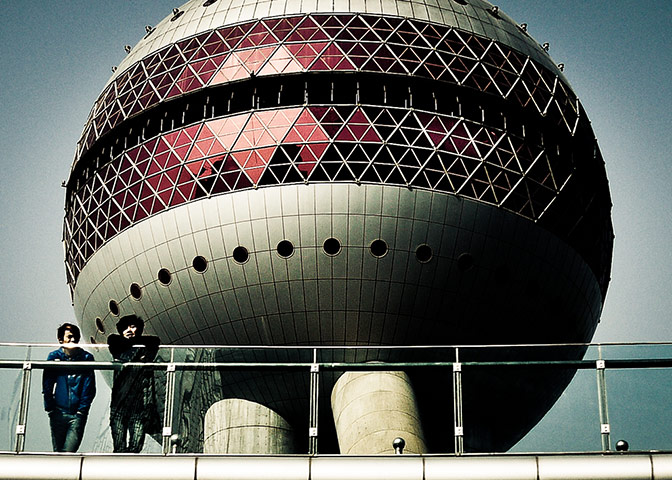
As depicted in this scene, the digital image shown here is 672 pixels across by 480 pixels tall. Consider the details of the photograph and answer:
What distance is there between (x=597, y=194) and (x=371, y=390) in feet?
36.5

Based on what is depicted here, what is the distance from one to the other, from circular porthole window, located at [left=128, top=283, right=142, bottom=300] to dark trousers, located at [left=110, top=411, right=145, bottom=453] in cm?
1079

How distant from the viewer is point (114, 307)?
28469 millimetres

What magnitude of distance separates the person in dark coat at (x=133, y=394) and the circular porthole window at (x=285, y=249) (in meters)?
8.82

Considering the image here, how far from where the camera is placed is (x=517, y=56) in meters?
29.5

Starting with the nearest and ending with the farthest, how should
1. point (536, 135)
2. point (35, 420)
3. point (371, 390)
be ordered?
point (35, 420), point (371, 390), point (536, 135)

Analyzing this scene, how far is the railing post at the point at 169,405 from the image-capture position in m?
17.0

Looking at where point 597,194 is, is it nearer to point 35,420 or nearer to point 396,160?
point 396,160

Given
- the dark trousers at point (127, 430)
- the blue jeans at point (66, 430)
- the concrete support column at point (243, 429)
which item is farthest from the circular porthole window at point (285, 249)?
the blue jeans at point (66, 430)

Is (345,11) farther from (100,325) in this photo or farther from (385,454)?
(385,454)

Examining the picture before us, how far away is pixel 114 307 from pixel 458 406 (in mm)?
12962

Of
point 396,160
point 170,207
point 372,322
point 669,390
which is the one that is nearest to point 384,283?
point 372,322

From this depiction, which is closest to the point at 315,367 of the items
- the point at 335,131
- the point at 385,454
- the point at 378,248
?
the point at 385,454

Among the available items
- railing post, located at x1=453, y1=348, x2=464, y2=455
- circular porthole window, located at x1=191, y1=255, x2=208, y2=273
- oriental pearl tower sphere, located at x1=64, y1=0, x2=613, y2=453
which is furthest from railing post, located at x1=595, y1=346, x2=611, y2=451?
circular porthole window, located at x1=191, y1=255, x2=208, y2=273

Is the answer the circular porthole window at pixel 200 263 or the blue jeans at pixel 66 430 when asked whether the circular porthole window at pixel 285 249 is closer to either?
the circular porthole window at pixel 200 263
